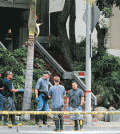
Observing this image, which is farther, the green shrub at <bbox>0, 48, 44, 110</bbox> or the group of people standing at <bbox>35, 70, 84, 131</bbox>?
the green shrub at <bbox>0, 48, 44, 110</bbox>

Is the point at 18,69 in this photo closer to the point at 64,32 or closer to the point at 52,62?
the point at 52,62

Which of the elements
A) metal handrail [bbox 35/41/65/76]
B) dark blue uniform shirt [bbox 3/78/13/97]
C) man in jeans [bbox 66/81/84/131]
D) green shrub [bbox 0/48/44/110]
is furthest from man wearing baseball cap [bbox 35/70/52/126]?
metal handrail [bbox 35/41/65/76]

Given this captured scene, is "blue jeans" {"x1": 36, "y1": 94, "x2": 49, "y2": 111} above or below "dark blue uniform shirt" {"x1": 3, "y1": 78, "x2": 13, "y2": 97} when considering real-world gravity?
below

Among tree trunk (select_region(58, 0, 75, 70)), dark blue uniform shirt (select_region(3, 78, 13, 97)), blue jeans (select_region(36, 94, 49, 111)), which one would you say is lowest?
blue jeans (select_region(36, 94, 49, 111))

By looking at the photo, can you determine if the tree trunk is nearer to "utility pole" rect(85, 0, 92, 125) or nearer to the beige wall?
A: "utility pole" rect(85, 0, 92, 125)

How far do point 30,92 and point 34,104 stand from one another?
97cm

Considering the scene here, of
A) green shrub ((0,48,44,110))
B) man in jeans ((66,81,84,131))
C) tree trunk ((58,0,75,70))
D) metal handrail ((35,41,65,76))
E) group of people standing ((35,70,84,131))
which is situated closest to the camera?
group of people standing ((35,70,84,131))

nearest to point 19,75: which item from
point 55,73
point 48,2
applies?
point 55,73

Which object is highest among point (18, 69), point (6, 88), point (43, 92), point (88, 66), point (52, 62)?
point (52, 62)

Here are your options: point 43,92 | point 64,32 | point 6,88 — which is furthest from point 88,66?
point 64,32

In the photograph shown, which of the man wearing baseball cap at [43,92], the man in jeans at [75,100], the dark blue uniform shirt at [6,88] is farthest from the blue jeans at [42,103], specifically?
the dark blue uniform shirt at [6,88]

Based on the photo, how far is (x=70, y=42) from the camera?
845 inches

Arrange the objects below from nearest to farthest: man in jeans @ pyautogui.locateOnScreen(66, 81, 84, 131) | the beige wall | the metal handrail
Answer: man in jeans @ pyautogui.locateOnScreen(66, 81, 84, 131) < the metal handrail < the beige wall

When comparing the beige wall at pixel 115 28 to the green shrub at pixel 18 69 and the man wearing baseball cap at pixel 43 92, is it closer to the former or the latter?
the green shrub at pixel 18 69
